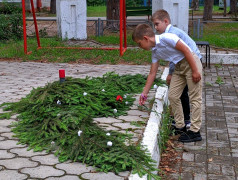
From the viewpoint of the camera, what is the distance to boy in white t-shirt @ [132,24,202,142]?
14.4 feet

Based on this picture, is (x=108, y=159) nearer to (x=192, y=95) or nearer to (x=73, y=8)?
(x=192, y=95)

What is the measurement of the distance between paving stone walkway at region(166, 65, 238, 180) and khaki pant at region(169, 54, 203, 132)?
0.96 ft

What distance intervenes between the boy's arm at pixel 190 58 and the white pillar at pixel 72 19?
974 cm

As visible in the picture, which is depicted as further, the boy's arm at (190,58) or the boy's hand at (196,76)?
the boy's hand at (196,76)

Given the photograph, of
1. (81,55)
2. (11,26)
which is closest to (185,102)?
(81,55)

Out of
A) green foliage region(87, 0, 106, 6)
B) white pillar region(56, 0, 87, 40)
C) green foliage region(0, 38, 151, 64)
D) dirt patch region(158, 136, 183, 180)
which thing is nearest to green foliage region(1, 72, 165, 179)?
dirt patch region(158, 136, 183, 180)

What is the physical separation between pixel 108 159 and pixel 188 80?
1.62 m

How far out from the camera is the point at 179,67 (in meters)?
4.67

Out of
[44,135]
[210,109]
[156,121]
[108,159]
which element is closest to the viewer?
[108,159]

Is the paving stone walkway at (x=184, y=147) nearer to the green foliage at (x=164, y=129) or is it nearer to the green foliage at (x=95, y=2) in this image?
the green foliage at (x=164, y=129)

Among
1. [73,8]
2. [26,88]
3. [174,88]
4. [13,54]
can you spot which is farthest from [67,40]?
[174,88]

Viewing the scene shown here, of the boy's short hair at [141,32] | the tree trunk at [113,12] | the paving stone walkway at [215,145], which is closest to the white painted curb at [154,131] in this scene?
the paving stone walkway at [215,145]

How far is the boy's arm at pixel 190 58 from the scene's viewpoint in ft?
14.3

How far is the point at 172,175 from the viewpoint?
389 cm
